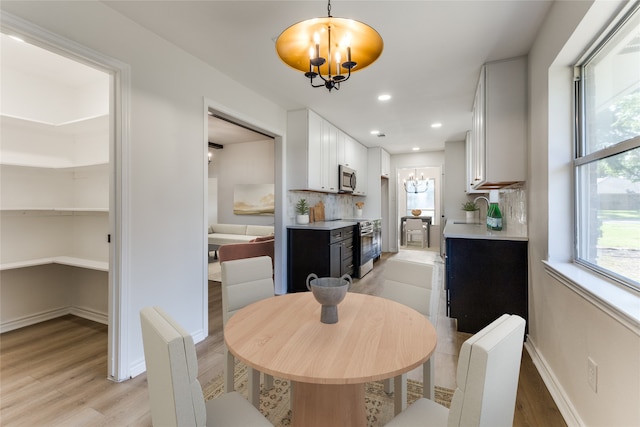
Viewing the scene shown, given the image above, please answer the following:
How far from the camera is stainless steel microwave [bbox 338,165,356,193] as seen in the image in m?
4.86

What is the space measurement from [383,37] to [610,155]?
160cm

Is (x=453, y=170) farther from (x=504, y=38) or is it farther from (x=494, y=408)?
(x=494, y=408)

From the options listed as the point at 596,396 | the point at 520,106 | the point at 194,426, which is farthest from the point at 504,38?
the point at 194,426

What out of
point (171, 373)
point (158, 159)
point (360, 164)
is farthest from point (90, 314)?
point (360, 164)

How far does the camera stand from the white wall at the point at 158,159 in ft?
6.05

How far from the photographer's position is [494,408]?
2.51 feet

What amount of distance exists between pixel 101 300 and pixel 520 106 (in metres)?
4.39

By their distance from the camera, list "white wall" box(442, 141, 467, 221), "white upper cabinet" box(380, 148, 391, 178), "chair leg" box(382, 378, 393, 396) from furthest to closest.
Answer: "white upper cabinet" box(380, 148, 391, 178)
"white wall" box(442, 141, 467, 221)
"chair leg" box(382, 378, 393, 396)

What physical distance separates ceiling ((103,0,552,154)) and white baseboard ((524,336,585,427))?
7.74ft

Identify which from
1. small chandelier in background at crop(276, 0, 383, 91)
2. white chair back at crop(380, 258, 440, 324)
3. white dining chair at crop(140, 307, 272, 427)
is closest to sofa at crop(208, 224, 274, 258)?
white chair back at crop(380, 258, 440, 324)

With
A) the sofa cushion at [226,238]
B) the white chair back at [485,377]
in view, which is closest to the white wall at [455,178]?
the sofa cushion at [226,238]

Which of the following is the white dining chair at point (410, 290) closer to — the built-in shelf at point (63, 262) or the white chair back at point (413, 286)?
the white chair back at point (413, 286)

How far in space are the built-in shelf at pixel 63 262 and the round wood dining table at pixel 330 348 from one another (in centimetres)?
207

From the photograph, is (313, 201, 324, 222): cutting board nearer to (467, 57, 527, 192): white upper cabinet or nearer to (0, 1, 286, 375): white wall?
(0, 1, 286, 375): white wall
